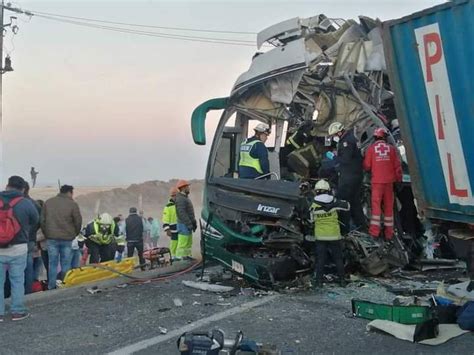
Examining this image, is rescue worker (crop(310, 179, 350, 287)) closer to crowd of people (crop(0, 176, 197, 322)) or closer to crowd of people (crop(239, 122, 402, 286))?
crowd of people (crop(239, 122, 402, 286))

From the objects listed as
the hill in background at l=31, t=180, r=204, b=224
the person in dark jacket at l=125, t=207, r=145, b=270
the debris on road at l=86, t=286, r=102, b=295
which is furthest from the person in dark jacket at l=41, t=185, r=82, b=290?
the hill in background at l=31, t=180, r=204, b=224

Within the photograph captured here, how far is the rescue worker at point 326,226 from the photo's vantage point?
240 inches

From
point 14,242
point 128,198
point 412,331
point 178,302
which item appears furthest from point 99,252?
point 128,198

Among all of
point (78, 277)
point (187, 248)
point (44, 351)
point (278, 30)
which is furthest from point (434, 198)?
point (187, 248)

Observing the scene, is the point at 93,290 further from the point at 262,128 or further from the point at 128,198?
the point at 128,198

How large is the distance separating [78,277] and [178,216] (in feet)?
8.03

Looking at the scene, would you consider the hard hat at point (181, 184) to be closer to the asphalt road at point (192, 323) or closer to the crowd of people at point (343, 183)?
the crowd of people at point (343, 183)

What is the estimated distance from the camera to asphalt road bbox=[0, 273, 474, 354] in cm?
434

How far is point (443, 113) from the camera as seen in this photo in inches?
181

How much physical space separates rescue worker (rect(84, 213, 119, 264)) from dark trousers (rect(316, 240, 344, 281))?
5.10m

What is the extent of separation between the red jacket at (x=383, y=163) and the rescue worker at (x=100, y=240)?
552cm

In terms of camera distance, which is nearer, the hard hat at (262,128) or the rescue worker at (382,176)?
the rescue worker at (382,176)

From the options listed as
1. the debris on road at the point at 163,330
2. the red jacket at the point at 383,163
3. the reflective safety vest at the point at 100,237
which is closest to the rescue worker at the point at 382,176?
the red jacket at the point at 383,163

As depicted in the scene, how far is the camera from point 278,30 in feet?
23.0
